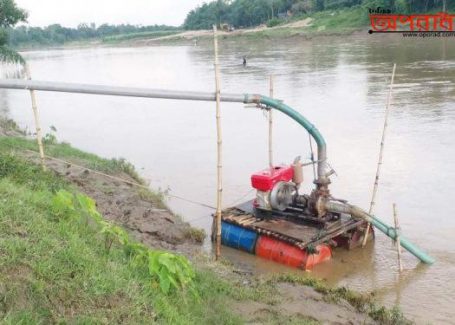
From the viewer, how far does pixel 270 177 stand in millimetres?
10078

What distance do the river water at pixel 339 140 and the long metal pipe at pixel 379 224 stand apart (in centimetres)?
23

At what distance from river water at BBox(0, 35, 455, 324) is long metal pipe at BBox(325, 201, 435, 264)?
0.76ft

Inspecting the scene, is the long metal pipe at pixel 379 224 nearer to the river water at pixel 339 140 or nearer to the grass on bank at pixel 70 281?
the river water at pixel 339 140

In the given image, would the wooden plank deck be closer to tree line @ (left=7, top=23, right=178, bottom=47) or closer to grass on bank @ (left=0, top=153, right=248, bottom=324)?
grass on bank @ (left=0, top=153, right=248, bottom=324)

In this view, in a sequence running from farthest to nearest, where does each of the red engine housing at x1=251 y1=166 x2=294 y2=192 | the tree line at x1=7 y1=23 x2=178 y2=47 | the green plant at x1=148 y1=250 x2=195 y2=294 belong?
the tree line at x1=7 y1=23 x2=178 y2=47, the red engine housing at x1=251 y1=166 x2=294 y2=192, the green plant at x1=148 y1=250 x2=195 y2=294

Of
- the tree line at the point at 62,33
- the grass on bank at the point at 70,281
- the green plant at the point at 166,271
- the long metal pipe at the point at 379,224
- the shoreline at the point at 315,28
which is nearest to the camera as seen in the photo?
the grass on bank at the point at 70,281

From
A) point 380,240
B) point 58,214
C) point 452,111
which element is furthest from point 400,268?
point 452,111

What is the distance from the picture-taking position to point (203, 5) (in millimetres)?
125000

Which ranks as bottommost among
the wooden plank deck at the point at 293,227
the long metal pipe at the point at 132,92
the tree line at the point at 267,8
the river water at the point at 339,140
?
the river water at the point at 339,140

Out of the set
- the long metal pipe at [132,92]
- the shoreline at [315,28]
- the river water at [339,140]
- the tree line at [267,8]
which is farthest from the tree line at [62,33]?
the long metal pipe at [132,92]

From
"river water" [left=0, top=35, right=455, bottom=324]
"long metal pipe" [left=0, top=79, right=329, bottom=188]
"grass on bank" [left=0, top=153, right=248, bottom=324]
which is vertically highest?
"long metal pipe" [left=0, top=79, right=329, bottom=188]

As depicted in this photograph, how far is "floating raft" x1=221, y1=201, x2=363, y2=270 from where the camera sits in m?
9.37

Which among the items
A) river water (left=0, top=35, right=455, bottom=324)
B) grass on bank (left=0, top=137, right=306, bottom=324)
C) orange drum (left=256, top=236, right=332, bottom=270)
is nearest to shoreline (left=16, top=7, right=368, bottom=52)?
river water (left=0, top=35, right=455, bottom=324)

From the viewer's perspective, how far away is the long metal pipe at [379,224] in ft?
31.4
